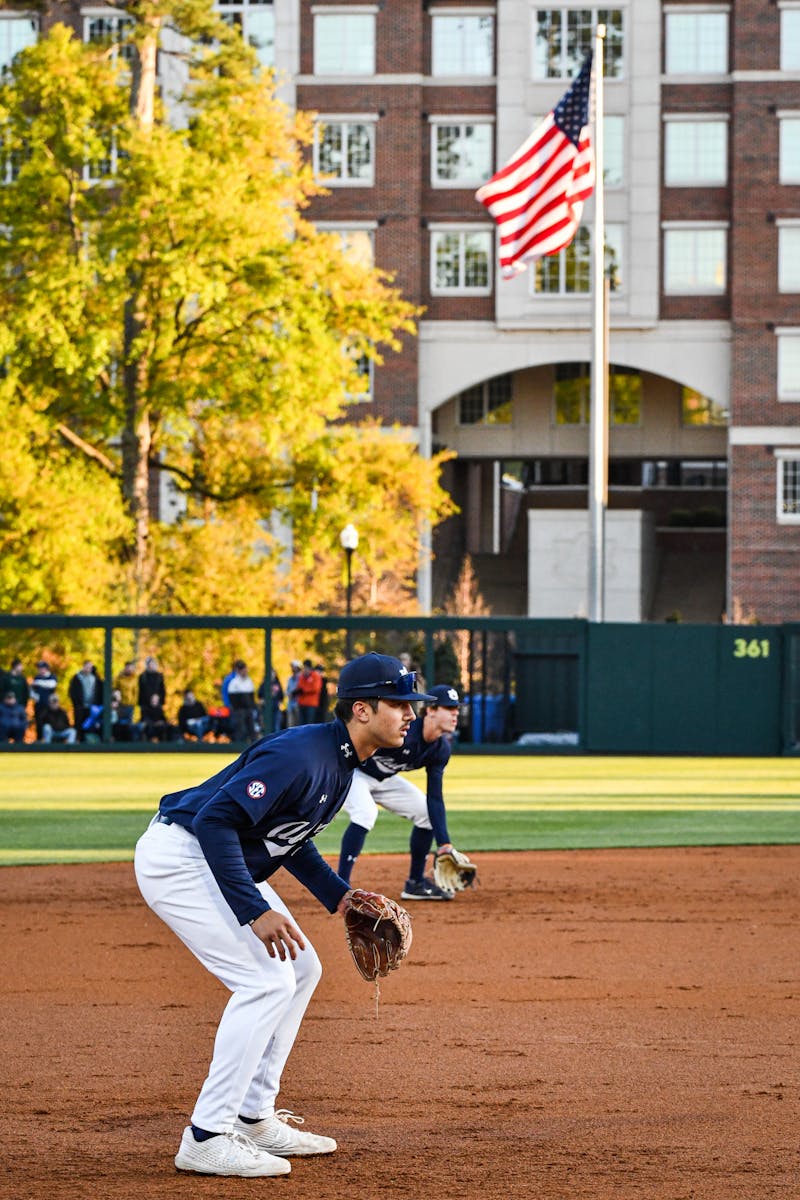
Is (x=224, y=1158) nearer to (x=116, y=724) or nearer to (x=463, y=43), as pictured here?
(x=116, y=724)

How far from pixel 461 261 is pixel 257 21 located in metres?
9.14

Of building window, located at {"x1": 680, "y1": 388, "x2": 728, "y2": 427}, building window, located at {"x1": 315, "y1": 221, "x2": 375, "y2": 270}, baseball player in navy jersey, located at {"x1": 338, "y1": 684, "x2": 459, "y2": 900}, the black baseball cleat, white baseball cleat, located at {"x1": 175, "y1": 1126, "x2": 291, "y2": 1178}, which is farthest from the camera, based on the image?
building window, located at {"x1": 680, "y1": 388, "x2": 728, "y2": 427}

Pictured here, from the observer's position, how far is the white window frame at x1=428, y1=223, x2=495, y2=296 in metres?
51.6

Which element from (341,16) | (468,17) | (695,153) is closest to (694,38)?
(695,153)

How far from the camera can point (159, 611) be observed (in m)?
35.6

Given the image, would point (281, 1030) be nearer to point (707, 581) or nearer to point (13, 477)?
point (13, 477)

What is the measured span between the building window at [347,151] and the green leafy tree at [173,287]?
44.9 ft

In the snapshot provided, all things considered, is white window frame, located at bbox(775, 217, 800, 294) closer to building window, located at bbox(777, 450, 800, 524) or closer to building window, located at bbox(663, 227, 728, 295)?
building window, located at bbox(663, 227, 728, 295)

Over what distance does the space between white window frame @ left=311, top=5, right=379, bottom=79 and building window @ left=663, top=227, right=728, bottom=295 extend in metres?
10.1

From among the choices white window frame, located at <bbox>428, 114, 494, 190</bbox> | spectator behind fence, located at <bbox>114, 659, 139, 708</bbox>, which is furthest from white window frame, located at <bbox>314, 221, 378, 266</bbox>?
spectator behind fence, located at <bbox>114, 659, 139, 708</bbox>

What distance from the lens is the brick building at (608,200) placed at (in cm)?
5075

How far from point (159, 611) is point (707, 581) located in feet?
81.6

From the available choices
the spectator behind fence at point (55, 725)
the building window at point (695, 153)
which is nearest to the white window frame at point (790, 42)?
the building window at point (695, 153)

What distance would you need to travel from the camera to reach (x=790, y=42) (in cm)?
5066
